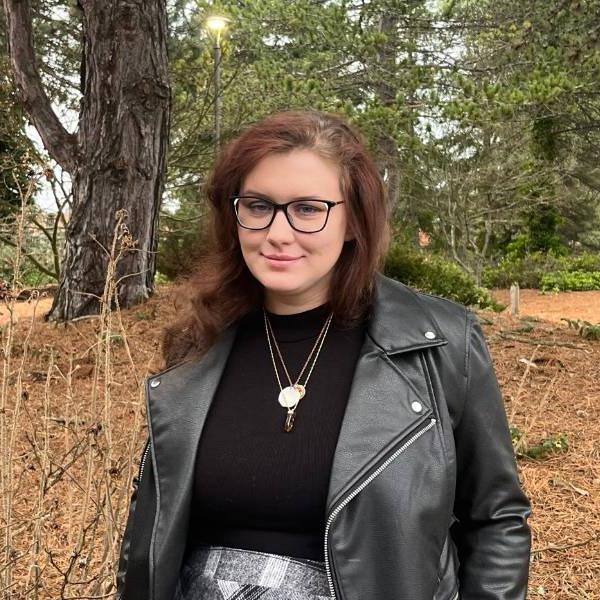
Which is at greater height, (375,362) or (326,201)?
(326,201)

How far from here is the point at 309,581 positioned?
139cm

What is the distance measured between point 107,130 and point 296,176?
5.15 m

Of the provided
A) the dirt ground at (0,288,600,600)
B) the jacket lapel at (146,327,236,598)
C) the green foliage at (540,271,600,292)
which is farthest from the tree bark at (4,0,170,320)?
the green foliage at (540,271,600,292)

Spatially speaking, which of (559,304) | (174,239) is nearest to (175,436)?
(174,239)

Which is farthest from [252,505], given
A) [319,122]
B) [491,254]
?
[491,254]

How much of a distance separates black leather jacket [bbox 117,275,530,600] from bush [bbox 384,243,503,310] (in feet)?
29.7

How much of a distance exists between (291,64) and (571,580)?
28.0ft

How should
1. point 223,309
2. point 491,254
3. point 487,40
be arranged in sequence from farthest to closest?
point 491,254 → point 487,40 → point 223,309

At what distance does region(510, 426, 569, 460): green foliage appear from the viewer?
13.3 ft

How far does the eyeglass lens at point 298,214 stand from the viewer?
59.6 inches

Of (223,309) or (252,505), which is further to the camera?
(223,309)

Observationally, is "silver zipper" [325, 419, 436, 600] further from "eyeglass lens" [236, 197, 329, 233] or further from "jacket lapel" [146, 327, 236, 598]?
"eyeglass lens" [236, 197, 329, 233]

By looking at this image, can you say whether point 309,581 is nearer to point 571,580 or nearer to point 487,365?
point 487,365

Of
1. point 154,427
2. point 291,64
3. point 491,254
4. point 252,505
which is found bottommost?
point 491,254
